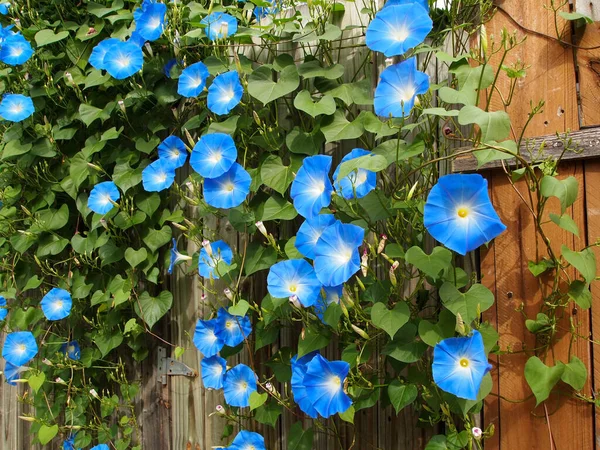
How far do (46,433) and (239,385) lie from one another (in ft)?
2.90

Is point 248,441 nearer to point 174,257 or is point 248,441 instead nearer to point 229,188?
point 174,257

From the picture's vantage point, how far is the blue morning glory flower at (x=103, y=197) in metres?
2.08

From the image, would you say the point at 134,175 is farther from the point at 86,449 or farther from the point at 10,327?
the point at 86,449

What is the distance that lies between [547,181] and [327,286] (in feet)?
2.13

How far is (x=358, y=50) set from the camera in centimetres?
189

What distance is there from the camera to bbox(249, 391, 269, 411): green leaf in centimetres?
172

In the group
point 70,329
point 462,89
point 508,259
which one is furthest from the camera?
point 70,329

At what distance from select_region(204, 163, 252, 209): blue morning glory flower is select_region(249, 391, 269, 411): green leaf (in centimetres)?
62

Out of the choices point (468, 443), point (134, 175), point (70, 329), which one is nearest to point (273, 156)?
point (134, 175)

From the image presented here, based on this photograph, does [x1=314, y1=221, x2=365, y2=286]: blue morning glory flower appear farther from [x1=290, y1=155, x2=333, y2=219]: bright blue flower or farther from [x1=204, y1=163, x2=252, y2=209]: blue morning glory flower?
[x1=204, y1=163, x2=252, y2=209]: blue morning glory flower

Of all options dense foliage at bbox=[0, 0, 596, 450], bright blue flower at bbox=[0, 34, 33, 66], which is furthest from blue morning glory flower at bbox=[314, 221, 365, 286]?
bright blue flower at bbox=[0, 34, 33, 66]

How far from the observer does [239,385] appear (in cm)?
185

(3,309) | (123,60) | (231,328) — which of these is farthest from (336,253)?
(3,309)

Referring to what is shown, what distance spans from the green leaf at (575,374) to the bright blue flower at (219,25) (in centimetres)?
149
